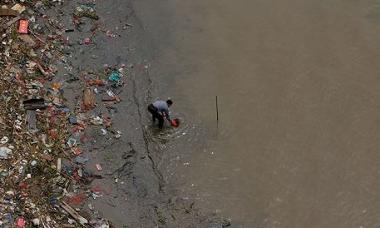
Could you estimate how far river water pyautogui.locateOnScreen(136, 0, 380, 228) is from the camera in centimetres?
834

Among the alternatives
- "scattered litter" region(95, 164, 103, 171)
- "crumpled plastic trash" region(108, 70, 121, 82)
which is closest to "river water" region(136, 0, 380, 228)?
"crumpled plastic trash" region(108, 70, 121, 82)

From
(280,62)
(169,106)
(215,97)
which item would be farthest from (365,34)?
(169,106)

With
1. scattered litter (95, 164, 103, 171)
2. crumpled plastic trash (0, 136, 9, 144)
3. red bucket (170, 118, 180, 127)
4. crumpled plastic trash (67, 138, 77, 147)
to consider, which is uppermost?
red bucket (170, 118, 180, 127)

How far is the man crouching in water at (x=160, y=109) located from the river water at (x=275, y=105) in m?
0.46

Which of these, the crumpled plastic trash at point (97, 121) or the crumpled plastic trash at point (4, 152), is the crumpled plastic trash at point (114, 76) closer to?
the crumpled plastic trash at point (97, 121)

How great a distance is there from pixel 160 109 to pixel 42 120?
211cm

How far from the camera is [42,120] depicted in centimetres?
888

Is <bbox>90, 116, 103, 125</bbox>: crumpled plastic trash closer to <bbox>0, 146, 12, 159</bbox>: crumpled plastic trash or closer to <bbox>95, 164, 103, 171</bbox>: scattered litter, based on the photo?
<bbox>95, 164, 103, 171</bbox>: scattered litter

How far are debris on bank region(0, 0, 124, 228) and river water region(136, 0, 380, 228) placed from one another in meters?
1.51

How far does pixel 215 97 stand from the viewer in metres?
9.90

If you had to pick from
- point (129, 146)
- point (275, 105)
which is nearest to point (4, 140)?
point (129, 146)

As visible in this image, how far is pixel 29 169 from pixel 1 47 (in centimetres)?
314

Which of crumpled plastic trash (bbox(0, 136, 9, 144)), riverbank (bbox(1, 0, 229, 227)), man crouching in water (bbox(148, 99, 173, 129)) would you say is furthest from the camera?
man crouching in water (bbox(148, 99, 173, 129))

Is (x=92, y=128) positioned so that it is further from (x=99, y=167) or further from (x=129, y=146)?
(x=99, y=167)
